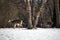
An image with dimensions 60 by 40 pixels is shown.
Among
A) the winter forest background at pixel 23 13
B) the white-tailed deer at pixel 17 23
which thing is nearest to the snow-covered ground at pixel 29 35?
the white-tailed deer at pixel 17 23

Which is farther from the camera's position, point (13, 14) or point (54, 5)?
point (13, 14)

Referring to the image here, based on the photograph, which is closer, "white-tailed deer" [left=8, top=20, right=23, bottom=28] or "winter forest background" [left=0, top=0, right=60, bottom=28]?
"white-tailed deer" [left=8, top=20, right=23, bottom=28]

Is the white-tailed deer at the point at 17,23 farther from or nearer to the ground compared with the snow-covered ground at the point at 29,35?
nearer to the ground

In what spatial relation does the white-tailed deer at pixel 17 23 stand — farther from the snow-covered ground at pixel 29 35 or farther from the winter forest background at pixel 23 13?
the snow-covered ground at pixel 29 35

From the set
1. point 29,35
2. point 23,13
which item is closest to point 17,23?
point 23,13

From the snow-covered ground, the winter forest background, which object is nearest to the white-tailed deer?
the winter forest background

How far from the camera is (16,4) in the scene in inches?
206

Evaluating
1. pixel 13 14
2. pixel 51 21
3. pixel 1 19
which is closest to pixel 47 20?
pixel 51 21

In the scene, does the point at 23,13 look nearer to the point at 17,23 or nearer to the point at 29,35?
the point at 17,23

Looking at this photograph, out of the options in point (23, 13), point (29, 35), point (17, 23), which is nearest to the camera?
point (29, 35)

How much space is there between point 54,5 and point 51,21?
625mm

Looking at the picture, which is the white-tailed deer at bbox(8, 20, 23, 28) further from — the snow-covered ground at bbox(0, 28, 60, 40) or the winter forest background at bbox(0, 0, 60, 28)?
the snow-covered ground at bbox(0, 28, 60, 40)

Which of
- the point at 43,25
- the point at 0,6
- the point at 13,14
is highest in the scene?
the point at 0,6

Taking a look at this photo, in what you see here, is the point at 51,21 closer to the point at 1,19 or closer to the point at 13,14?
the point at 13,14
